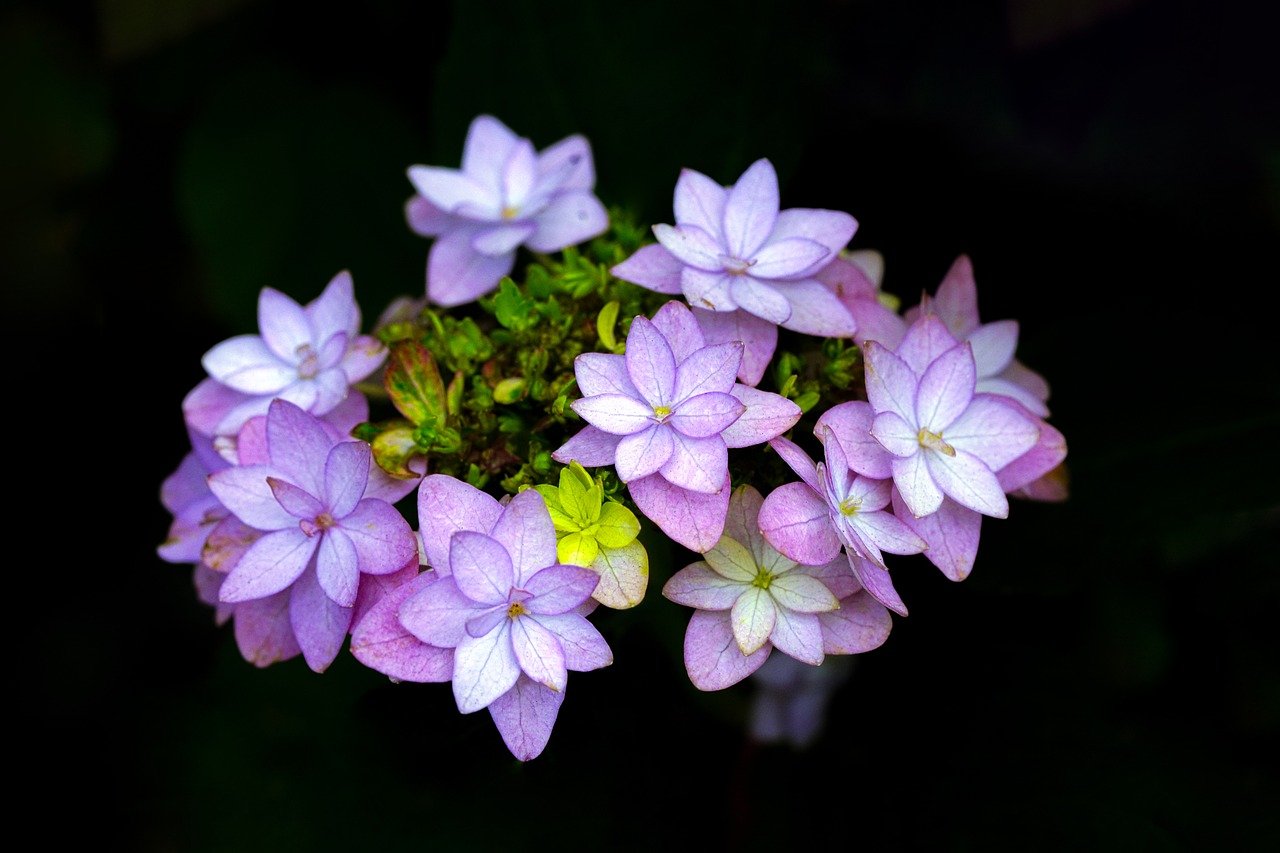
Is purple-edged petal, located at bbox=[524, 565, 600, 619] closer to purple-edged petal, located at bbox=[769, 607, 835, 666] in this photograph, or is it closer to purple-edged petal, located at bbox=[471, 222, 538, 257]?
purple-edged petal, located at bbox=[769, 607, 835, 666]

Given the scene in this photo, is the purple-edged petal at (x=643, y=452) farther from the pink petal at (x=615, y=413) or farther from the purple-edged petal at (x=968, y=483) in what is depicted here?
the purple-edged petal at (x=968, y=483)

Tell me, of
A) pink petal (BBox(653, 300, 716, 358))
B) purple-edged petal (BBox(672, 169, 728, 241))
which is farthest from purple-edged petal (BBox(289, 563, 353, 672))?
purple-edged petal (BBox(672, 169, 728, 241))

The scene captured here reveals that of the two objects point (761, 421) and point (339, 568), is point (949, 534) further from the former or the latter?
point (339, 568)

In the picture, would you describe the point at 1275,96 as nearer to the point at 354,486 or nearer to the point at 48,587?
the point at 354,486

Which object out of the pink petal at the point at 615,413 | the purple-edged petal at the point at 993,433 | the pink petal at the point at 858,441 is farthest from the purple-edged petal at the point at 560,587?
the purple-edged petal at the point at 993,433

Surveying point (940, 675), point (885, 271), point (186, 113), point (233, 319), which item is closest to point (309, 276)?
point (233, 319)

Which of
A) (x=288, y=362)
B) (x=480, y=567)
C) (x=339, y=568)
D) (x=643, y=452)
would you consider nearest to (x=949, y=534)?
(x=643, y=452)

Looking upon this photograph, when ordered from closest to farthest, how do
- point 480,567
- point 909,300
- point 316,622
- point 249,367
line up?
point 480,567
point 316,622
point 249,367
point 909,300
